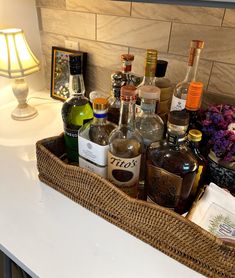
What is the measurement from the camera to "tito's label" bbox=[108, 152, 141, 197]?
2.00 feet

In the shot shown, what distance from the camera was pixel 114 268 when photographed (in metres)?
0.54

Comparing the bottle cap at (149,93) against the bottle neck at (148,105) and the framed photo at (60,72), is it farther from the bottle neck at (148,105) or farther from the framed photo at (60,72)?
the framed photo at (60,72)

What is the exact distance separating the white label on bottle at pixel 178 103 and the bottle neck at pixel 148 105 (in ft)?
0.35

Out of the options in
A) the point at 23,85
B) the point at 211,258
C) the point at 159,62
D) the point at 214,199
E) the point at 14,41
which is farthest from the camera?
the point at 23,85

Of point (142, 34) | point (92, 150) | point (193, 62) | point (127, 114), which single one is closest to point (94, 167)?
point (92, 150)

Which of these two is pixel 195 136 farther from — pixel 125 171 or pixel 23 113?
pixel 23 113

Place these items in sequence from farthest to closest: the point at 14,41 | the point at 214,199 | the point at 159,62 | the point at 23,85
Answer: the point at 23,85 → the point at 14,41 → the point at 159,62 → the point at 214,199

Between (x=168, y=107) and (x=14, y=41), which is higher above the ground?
(x=14, y=41)

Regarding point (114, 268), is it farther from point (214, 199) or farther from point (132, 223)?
point (214, 199)

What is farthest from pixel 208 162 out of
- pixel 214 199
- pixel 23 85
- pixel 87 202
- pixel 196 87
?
pixel 23 85

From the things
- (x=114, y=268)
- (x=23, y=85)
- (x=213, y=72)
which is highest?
(x=213, y=72)

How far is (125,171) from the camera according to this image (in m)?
0.62

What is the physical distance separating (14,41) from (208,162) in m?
0.80

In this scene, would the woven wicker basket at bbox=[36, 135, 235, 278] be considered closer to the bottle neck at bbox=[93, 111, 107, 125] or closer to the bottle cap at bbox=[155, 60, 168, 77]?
the bottle neck at bbox=[93, 111, 107, 125]
